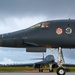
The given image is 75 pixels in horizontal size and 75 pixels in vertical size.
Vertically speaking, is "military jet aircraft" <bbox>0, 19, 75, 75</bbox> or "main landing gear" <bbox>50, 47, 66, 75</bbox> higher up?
"military jet aircraft" <bbox>0, 19, 75, 75</bbox>

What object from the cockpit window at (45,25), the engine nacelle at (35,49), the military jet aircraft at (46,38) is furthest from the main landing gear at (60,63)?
the cockpit window at (45,25)

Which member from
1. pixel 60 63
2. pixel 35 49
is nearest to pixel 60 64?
pixel 60 63

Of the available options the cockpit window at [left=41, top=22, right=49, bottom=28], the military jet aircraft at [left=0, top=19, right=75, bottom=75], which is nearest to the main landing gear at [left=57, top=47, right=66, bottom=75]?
the military jet aircraft at [left=0, top=19, right=75, bottom=75]

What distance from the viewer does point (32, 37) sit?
21.5 metres

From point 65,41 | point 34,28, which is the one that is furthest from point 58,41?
point 34,28

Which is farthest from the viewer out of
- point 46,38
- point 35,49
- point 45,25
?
point 45,25

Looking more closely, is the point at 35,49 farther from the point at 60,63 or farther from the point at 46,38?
the point at 60,63

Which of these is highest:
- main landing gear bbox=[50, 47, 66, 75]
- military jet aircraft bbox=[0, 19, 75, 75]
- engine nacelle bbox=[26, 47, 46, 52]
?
military jet aircraft bbox=[0, 19, 75, 75]

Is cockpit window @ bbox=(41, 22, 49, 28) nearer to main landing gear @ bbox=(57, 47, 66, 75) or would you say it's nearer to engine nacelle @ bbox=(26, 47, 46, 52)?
engine nacelle @ bbox=(26, 47, 46, 52)

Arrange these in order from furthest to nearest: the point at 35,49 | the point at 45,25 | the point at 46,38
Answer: the point at 45,25, the point at 46,38, the point at 35,49

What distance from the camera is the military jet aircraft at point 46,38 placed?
835 inches

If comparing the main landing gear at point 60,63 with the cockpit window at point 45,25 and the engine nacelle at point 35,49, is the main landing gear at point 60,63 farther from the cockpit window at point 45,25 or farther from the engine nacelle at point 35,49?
the cockpit window at point 45,25

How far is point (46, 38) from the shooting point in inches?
843

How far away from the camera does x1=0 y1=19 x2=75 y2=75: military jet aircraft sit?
21203 millimetres
